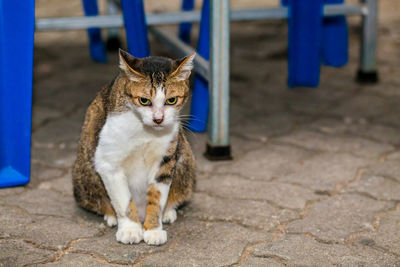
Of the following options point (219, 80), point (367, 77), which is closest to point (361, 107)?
point (367, 77)

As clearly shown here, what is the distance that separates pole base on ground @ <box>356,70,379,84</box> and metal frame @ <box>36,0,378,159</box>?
0.03 ft

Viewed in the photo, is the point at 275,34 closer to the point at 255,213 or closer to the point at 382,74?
the point at 382,74

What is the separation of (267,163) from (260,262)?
1074mm

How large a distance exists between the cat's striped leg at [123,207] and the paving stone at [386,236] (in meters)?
0.90

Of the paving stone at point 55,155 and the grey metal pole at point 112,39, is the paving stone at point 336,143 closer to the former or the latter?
the paving stone at point 55,155

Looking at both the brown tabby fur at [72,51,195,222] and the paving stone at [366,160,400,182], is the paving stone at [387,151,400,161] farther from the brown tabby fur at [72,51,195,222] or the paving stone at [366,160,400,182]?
the brown tabby fur at [72,51,195,222]

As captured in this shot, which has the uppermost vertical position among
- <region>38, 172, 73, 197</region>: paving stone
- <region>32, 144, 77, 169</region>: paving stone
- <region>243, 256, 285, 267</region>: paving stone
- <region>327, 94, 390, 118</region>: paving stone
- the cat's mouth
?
the cat's mouth

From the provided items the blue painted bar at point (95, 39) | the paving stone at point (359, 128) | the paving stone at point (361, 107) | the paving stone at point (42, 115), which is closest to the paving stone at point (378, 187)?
the paving stone at point (359, 128)

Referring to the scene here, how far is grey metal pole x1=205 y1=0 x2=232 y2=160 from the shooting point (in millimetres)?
3225

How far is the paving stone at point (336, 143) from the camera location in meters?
3.54

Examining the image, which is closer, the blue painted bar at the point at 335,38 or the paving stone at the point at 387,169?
the paving stone at the point at 387,169

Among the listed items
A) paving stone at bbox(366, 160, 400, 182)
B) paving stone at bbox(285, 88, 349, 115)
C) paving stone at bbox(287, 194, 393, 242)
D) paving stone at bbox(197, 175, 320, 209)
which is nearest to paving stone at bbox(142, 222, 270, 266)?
paving stone at bbox(287, 194, 393, 242)

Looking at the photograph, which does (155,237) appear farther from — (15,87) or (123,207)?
(15,87)

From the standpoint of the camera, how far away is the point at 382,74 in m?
4.88
